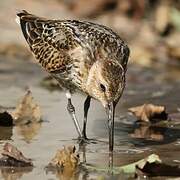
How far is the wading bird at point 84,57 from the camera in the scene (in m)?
8.31

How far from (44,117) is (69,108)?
0.44m

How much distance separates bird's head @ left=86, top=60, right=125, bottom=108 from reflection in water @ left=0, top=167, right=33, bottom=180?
1.33 m

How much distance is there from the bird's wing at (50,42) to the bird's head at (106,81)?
0.52m

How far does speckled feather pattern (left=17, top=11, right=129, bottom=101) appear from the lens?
9.01 metres

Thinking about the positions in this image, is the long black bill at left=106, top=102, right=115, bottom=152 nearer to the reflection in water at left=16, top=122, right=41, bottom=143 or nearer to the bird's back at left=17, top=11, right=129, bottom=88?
the bird's back at left=17, top=11, right=129, bottom=88

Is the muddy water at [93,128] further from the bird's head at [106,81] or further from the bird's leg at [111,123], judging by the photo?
the bird's head at [106,81]

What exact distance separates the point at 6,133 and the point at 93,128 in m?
1.10

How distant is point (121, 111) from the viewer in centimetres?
1045

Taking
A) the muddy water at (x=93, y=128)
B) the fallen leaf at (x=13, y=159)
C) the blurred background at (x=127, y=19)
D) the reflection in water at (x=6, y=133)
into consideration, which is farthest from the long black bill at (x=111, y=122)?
the blurred background at (x=127, y=19)

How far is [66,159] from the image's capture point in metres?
7.15

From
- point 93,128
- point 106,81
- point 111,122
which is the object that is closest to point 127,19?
point 93,128

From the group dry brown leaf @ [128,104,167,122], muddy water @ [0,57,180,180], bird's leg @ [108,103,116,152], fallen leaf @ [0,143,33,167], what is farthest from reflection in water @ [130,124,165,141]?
fallen leaf @ [0,143,33,167]

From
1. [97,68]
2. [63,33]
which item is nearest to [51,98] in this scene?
[63,33]

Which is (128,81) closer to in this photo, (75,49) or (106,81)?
(75,49)
